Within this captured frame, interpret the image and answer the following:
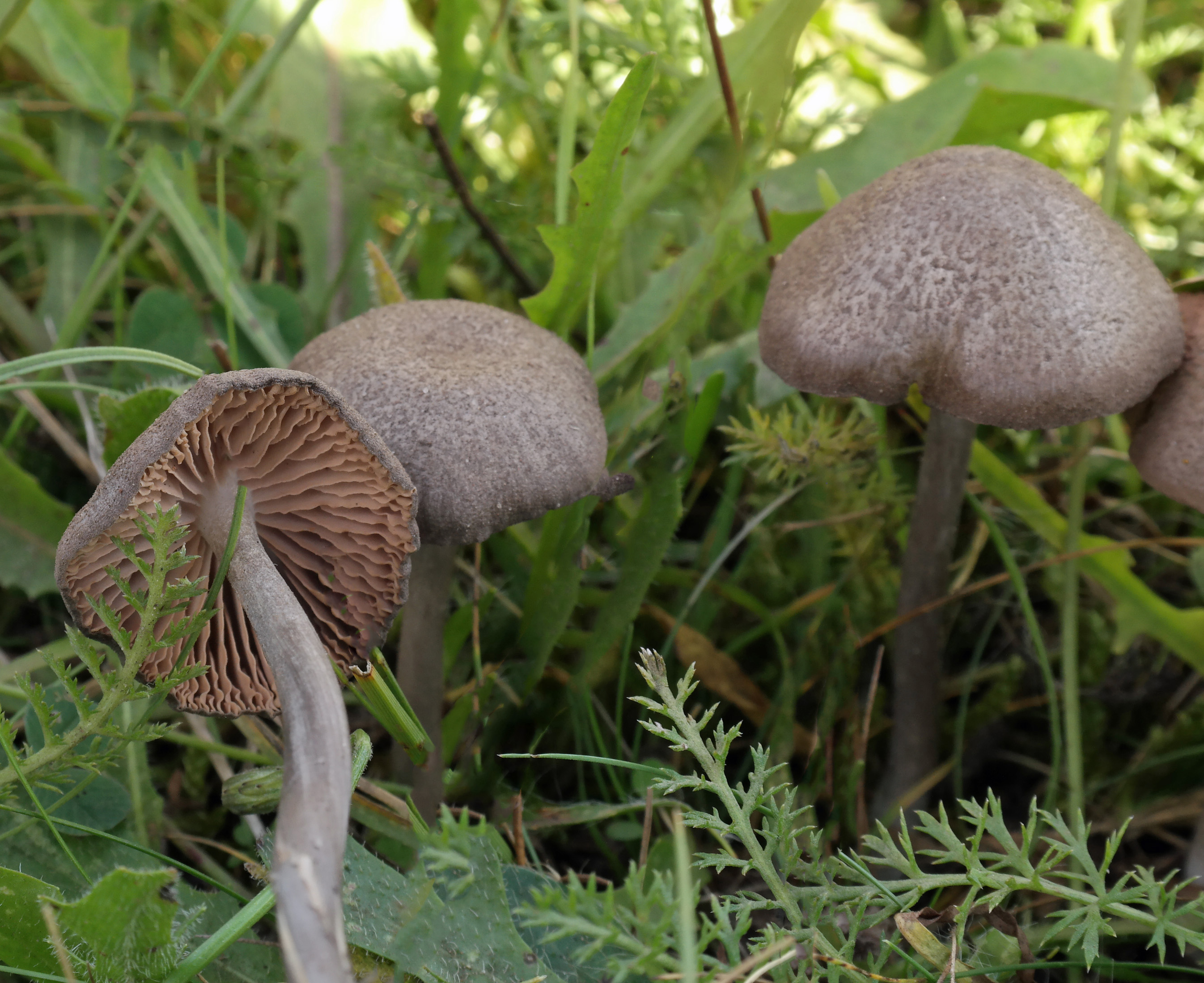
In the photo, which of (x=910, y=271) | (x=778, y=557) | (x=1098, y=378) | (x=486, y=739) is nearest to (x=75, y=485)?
(x=486, y=739)

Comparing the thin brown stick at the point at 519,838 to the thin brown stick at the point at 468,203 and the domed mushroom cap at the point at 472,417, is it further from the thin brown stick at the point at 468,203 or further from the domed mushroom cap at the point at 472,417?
the thin brown stick at the point at 468,203

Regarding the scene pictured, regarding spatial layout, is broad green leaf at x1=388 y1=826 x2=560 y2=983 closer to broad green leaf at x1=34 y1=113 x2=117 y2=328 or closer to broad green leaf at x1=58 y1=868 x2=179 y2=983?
broad green leaf at x1=58 y1=868 x2=179 y2=983

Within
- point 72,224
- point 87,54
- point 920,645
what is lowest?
point 920,645

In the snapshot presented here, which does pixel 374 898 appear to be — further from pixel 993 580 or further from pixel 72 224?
pixel 72 224

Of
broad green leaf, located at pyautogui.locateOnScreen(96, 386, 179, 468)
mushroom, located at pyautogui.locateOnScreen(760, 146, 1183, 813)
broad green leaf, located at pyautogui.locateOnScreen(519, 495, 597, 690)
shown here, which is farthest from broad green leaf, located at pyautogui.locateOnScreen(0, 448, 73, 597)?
mushroom, located at pyautogui.locateOnScreen(760, 146, 1183, 813)


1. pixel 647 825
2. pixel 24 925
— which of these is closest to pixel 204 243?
pixel 24 925

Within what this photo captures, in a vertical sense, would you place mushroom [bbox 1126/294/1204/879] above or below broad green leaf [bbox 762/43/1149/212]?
below

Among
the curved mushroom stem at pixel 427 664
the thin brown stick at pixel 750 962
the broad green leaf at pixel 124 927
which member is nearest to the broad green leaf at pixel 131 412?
the curved mushroom stem at pixel 427 664
